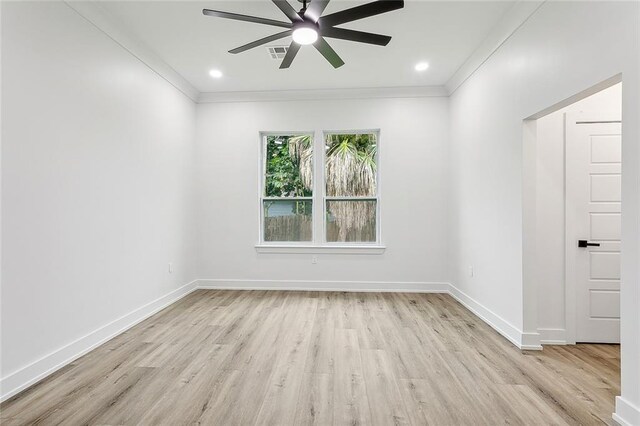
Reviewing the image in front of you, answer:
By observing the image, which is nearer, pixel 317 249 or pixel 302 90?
pixel 302 90

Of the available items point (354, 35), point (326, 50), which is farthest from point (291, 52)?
point (354, 35)

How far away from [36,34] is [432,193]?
4443mm

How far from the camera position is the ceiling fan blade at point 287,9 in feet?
7.18

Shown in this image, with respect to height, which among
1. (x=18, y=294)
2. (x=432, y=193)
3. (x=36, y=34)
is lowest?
(x=18, y=294)

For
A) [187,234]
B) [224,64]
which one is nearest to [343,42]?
[224,64]

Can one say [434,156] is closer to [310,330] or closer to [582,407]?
[310,330]

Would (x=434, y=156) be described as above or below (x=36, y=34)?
below

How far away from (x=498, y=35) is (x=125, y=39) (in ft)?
11.9

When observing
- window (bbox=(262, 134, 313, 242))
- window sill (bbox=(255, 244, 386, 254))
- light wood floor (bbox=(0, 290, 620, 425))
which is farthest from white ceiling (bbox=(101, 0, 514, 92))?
light wood floor (bbox=(0, 290, 620, 425))

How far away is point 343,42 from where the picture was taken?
3227 mm

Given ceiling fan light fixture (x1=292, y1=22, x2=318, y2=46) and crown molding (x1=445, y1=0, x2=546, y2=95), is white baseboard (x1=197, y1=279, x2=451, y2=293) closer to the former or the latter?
crown molding (x1=445, y1=0, x2=546, y2=95)

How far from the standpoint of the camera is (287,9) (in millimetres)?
2277

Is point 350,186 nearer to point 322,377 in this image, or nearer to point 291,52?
point 291,52

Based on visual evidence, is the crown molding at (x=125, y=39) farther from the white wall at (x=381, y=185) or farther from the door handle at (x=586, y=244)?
the door handle at (x=586, y=244)
